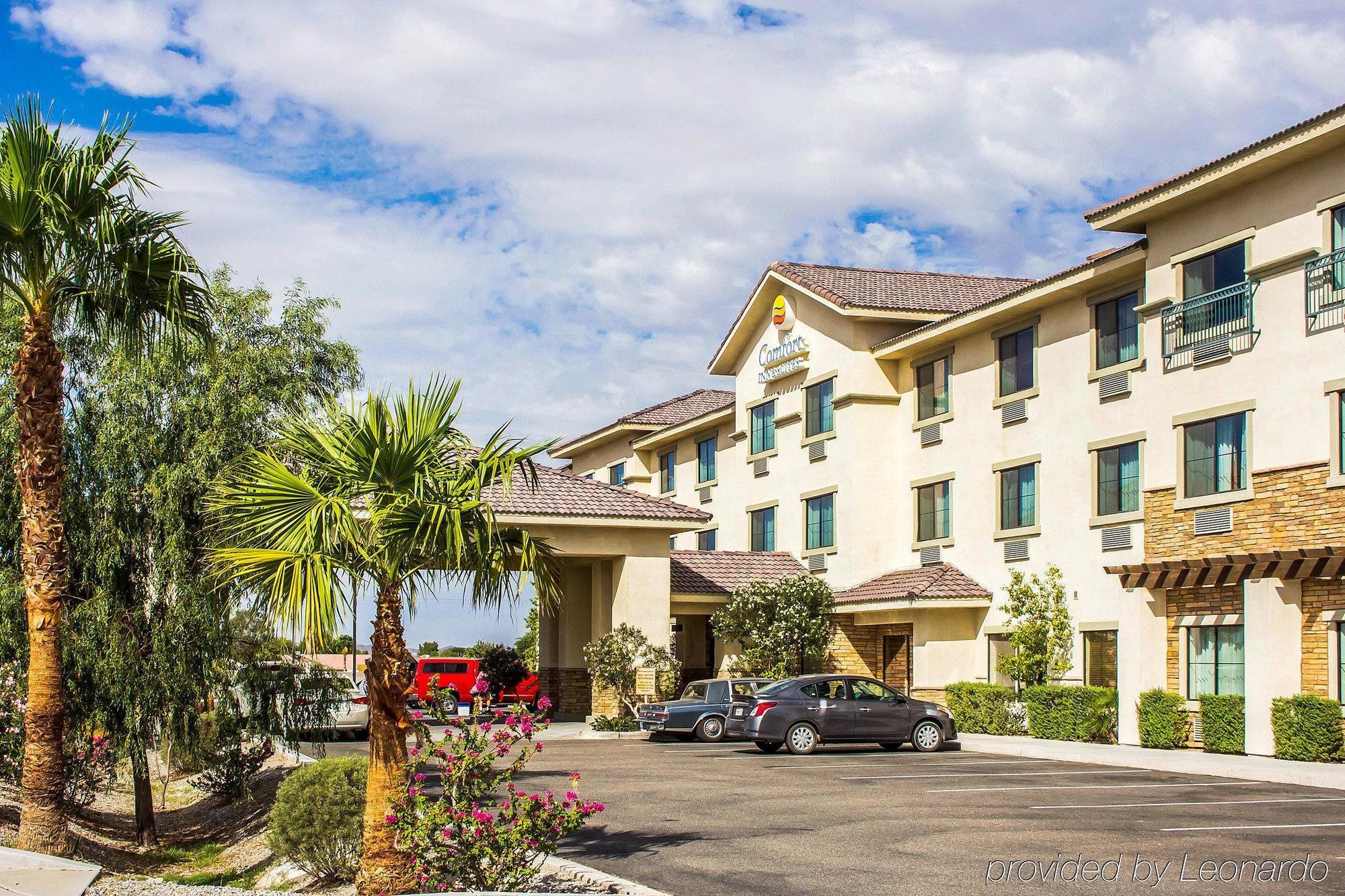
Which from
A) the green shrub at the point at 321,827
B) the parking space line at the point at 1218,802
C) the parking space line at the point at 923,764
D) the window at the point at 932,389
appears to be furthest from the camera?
the window at the point at 932,389

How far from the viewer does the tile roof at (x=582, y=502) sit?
108 ft

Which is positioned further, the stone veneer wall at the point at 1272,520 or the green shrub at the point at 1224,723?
the green shrub at the point at 1224,723

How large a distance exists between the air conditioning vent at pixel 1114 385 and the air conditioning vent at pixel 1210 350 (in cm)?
241

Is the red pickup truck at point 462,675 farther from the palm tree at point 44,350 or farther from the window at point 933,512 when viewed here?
the palm tree at point 44,350

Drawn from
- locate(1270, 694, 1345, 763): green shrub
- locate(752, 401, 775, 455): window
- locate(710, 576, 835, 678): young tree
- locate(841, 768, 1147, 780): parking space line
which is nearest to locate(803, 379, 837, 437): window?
locate(752, 401, 775, 455): window

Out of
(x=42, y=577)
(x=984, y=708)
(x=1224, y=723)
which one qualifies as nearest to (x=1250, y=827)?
(x=1224, y=723)

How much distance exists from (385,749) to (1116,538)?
2089 centimetres

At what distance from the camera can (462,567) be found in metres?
11.9

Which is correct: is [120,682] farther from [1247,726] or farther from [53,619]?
[1247,726]

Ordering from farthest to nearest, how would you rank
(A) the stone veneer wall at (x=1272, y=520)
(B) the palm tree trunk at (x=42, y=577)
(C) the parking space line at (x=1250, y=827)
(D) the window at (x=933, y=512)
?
(D) the window at (x=933, y=512) → (A) the stone veneer wall at (x=1272, y=520) → (C) the parking space line at (x=1250, y=827) → (B) the palm tree trunk at (x=42, y=577)

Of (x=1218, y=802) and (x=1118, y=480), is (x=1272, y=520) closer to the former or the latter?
(x=1118, y=480)

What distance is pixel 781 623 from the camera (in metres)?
35.7

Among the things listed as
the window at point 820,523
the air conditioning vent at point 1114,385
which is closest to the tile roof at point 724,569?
the window at point 820,523

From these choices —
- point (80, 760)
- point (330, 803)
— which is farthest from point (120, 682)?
point (330, 803)
